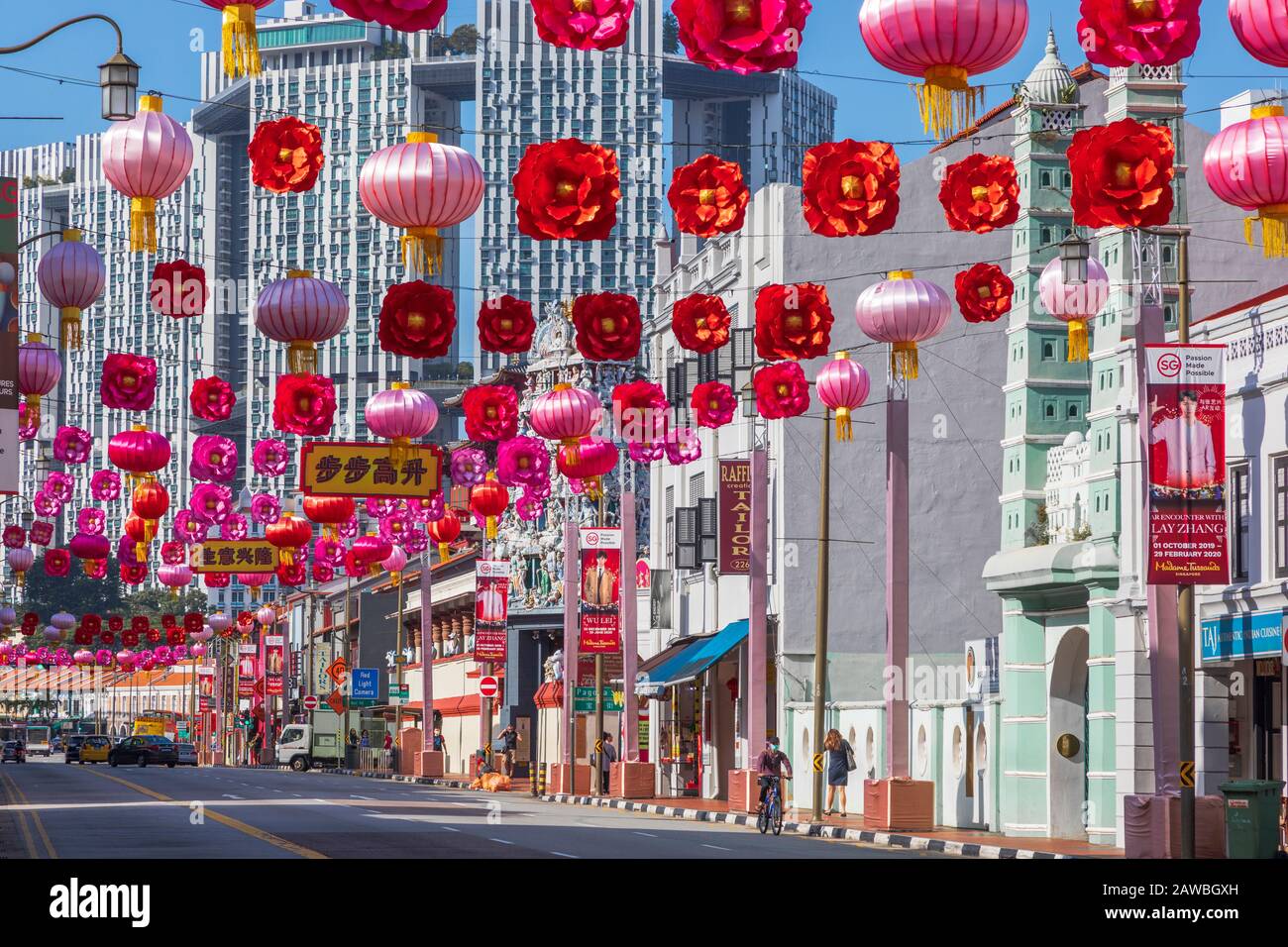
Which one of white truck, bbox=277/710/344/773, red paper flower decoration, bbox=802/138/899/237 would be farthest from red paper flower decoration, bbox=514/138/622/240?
white truck, bbox=277/710/344/773

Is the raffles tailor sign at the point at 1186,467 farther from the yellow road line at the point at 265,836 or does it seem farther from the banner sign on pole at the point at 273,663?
the banner sign on pole at the point at 273,663

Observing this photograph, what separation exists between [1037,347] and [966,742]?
7.56m

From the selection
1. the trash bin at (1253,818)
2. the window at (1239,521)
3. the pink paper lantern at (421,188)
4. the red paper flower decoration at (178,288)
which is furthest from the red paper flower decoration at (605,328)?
the window at (1239,521)

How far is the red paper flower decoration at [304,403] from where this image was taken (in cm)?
2930

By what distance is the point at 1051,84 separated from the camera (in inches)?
1503

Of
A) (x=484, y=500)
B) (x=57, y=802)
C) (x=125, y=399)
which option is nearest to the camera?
(x=125, y=399)

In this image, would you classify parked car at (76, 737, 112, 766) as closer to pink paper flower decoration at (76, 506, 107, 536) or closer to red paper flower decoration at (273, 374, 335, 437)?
pink paper flower decoration at (76, 506, 107, 536)

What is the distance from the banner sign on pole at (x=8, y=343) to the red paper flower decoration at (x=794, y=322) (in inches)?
339

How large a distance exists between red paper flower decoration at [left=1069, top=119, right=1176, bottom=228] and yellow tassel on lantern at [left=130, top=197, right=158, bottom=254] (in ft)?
28.1

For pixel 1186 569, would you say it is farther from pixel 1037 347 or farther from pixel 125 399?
pixel 125 399

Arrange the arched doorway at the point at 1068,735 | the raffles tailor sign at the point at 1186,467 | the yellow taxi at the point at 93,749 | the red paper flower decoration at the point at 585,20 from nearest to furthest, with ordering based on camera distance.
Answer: the red paper flower decoration at the point at 585,20 < the raffles tailor sign at the point at 1186,467 < the arched doorway at the point at 1068,735 < the yellow taxi at the point at 93,749

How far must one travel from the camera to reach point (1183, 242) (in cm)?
2736

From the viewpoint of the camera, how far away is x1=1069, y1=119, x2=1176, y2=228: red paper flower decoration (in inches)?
681
